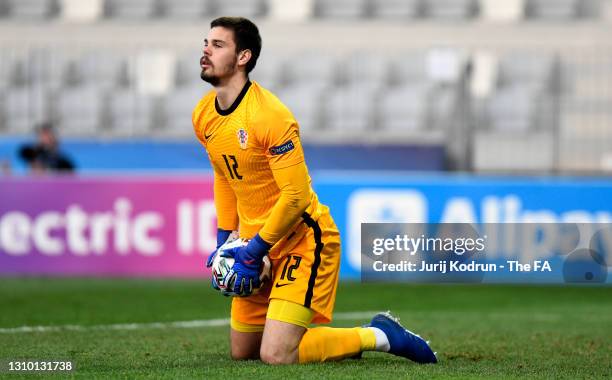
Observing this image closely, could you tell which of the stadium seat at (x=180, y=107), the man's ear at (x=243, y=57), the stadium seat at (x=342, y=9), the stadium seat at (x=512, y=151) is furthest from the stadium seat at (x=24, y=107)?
the man's ear at (x=243, y=57)

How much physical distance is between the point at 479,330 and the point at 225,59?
12.7 feet

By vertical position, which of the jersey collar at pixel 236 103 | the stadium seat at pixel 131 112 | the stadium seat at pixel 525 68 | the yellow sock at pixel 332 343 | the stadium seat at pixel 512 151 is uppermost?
the jersey collar at pixel 236 103

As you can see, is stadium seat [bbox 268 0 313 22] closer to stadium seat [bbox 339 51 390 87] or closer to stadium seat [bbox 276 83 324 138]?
stadium seat [bbox 339 51 390 87]

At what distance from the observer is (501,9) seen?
63.8 ft

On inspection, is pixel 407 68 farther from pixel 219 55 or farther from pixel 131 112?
pixel 219 55

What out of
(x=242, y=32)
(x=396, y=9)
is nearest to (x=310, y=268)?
(x=242, y=32)

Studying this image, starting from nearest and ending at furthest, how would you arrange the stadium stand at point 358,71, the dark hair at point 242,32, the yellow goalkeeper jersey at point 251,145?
the yellow goalkeeper jersey at point 251,145 < the dark hair at point 242,32 < the stadium stand at point 358,71

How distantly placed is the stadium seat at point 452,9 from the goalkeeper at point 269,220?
1325 centimetres

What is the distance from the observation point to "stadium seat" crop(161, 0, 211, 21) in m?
20.0

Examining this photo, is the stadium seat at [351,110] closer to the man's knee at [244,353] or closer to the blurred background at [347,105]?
the blurred background at [347,105]

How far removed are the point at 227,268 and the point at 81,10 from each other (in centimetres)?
1466

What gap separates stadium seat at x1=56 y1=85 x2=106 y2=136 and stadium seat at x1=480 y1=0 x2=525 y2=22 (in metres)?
6.29

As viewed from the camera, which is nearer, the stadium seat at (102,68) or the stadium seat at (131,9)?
the stadium seat at (102,68)

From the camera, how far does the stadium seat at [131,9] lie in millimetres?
20109
